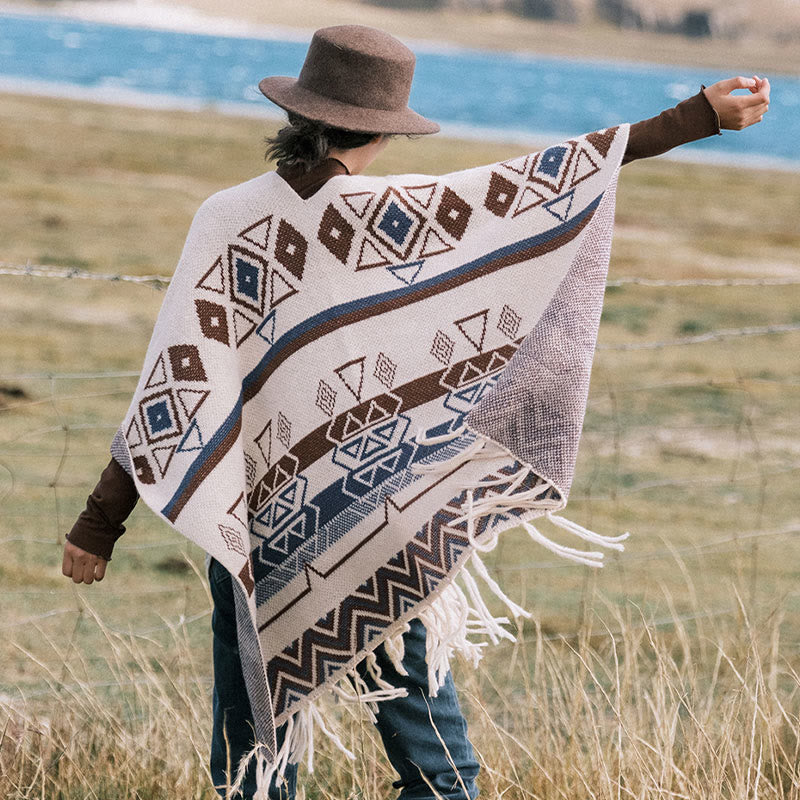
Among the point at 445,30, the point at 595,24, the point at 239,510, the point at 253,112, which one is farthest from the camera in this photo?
the point at 445,30

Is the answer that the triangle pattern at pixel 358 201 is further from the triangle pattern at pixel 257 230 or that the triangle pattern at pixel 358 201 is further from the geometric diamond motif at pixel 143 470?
the geometric diamond motif at pixel 143 470

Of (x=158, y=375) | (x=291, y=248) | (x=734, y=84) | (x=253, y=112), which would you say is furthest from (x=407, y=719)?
(x=253, y=112)

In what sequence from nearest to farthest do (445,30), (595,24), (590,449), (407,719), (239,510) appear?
(239,510) < (407,719) < (590,449) < (595,24) < (445,30)

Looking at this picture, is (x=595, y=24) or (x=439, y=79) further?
(x=595, y=24)

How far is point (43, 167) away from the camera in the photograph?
18.5 m

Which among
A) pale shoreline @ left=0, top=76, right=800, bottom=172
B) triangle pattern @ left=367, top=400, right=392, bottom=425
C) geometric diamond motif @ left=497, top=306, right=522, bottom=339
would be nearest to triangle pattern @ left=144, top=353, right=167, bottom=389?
triangle pattern @ left=367, top=400, right=392, bottom=425

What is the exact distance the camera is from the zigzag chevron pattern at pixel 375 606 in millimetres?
2006

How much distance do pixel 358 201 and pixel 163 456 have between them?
0.52 m

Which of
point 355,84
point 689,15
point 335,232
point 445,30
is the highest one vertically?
point 689,15

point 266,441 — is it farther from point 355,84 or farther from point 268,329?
point 355,84

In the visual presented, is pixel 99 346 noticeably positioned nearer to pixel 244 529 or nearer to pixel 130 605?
pixel 130 605

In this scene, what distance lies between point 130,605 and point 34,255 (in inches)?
319

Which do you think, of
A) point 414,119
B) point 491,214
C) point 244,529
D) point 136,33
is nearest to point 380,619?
point 244,529

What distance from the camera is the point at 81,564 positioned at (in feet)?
6.59
